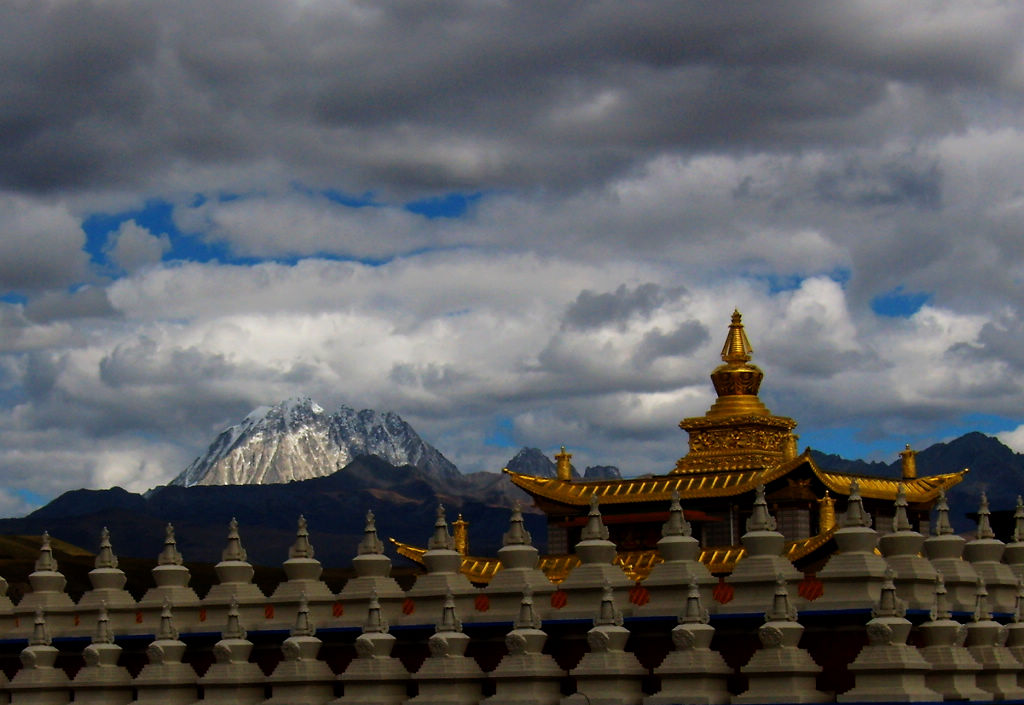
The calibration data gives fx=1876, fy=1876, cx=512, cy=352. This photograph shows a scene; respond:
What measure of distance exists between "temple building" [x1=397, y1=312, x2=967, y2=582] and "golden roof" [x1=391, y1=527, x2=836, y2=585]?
0.04 metres

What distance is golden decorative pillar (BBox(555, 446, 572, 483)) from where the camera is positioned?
66.5 m

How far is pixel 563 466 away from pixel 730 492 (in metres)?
9.29

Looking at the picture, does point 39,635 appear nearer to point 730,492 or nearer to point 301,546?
point 301,546

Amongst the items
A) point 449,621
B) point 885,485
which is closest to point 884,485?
point 885,485

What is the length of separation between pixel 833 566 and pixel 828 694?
319cm

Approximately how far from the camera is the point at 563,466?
222ft

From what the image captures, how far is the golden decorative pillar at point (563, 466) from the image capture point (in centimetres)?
6648

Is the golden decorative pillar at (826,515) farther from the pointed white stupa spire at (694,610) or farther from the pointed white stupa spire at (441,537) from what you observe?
the pointed white stupa spire at (441,537)

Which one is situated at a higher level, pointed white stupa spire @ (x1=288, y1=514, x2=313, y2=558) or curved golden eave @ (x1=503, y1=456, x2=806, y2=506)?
curved golden eave @ (x1=503, y1=456, x2=806, y2=506)

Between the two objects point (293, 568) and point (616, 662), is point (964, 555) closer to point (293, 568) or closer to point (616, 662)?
point (616, 662)

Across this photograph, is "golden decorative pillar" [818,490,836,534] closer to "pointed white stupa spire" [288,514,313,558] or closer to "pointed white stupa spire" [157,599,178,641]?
"pointed white stupa spire" [288,514,313,558]

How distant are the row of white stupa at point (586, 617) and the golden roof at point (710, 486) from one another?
21.1 ft

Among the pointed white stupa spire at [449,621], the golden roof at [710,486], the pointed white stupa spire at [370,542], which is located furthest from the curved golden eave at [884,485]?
the pointed white stupa spire at [370,542]

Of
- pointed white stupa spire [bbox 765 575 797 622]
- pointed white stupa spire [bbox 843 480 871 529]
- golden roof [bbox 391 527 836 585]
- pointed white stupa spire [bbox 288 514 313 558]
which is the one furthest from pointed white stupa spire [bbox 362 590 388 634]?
pointed white stupa spire [bbox 843 480 871 529]
